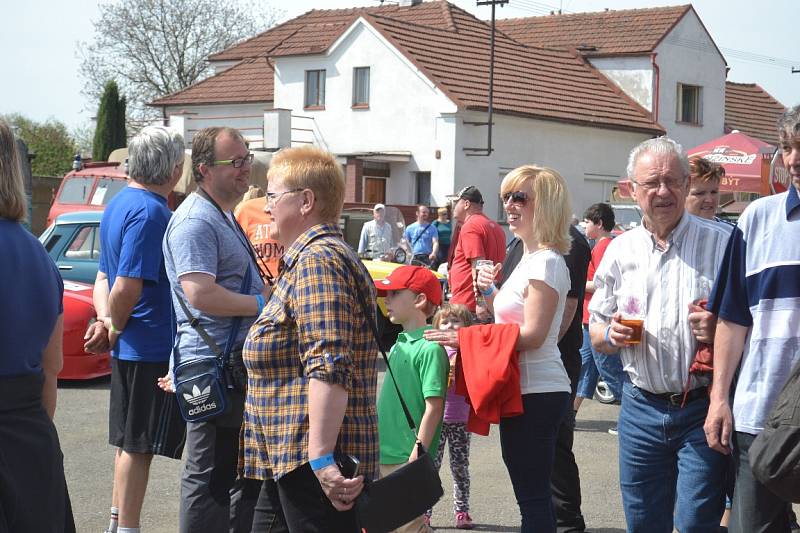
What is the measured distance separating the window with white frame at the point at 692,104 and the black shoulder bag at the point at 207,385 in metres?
38.2

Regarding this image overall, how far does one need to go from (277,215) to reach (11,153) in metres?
0.88

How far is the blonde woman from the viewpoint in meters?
4.64

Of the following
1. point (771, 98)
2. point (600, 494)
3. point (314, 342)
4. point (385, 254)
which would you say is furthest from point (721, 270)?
point (771, 98)

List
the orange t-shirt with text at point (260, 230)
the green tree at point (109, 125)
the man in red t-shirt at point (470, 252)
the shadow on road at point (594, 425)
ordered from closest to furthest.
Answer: the orange t-shirt with text at point (260, 230)
the man in red t-shirt at point (470, 252)
the shadow on road at point (594, 425)
the green tree at point (109, 125)

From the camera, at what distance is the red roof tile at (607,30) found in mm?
39562

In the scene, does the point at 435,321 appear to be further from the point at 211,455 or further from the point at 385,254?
the point at 385,254

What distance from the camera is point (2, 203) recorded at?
133 inches

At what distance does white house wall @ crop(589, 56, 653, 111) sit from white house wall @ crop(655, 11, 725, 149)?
562mm

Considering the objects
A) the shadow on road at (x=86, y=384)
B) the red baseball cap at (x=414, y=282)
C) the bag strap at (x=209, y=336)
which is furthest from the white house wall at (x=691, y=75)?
the bag strap at (x=209, y=336)

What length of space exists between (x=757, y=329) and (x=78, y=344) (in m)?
8.31

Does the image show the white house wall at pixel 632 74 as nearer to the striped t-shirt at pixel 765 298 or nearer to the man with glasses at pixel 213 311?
the man with glasses at pixel 213 311

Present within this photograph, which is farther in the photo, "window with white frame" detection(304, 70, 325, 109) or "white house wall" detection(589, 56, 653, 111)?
"white house wall" detection(589, 56, 653, 111)

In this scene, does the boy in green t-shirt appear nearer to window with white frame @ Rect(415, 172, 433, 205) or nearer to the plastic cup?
the plastic cup

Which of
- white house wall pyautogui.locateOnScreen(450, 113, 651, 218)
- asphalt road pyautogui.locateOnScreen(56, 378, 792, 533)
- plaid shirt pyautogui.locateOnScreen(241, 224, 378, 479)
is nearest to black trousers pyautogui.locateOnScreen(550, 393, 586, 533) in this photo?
asphalt road pyautogui.locateOnScreen(56, 378, 792, 533)
